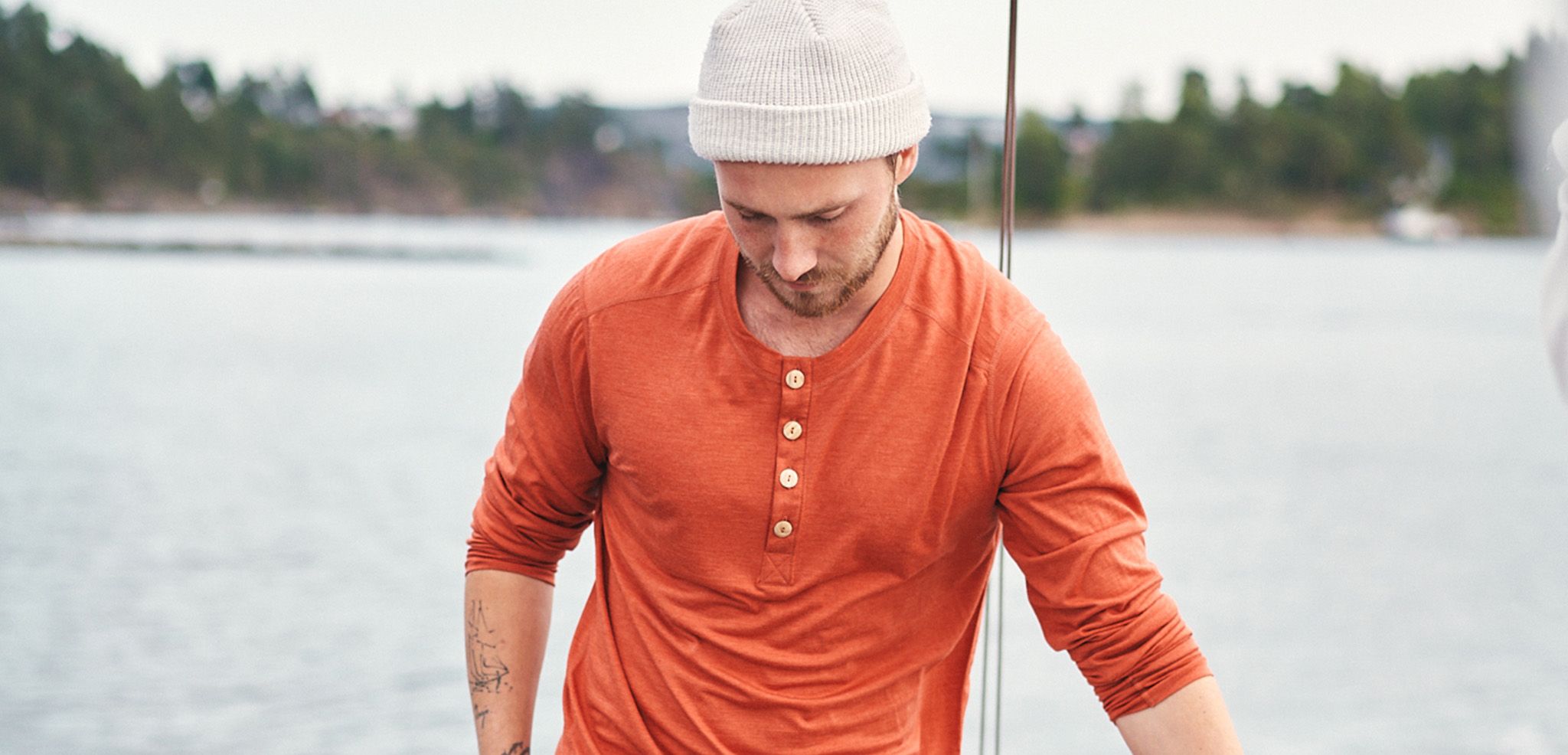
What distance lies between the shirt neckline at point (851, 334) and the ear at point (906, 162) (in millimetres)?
47

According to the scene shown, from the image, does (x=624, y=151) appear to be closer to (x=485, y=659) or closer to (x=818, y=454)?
(x=485, y=659)

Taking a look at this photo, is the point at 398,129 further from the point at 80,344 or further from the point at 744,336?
the point at 744,336

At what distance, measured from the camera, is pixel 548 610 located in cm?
198

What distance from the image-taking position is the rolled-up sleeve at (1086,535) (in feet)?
5.21

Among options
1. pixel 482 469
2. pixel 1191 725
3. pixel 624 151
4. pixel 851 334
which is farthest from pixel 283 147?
pixel 1191 725

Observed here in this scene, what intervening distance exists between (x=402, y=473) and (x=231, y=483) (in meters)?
1.26

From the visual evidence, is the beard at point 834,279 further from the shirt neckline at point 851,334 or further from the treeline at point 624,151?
the treeline at point 624,151

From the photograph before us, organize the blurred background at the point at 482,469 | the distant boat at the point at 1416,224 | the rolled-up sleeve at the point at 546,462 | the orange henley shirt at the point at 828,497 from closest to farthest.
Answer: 1. the orange henley shirt at the point at 828,497
2. the rolled-up sleeve at the point at 546,462
3. the blurred background at the point at 482,469
4. the distant boat at the point at 1416,224

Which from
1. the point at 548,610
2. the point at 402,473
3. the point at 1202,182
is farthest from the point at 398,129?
the point at 548,610

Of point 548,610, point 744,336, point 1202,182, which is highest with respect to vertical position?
point 744,336

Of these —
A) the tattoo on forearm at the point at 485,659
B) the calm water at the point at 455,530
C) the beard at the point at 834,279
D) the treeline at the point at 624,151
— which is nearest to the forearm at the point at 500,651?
the tattoo on forearm at the point at 485,659

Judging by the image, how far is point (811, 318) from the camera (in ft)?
5.42

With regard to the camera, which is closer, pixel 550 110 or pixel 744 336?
pixel 744 336

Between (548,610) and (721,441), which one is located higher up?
(721,441)
